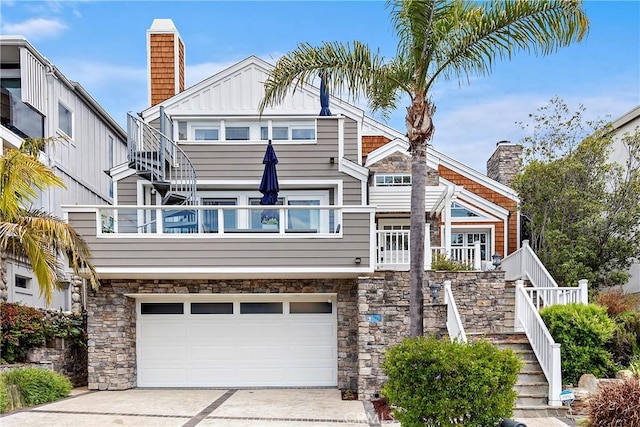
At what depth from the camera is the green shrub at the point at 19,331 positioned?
9.42 metres

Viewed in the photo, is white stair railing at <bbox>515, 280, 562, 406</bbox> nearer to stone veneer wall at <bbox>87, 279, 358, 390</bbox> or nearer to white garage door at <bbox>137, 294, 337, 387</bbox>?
stone veneer wall at <bbox>87, 279, 358, 390</bbox>

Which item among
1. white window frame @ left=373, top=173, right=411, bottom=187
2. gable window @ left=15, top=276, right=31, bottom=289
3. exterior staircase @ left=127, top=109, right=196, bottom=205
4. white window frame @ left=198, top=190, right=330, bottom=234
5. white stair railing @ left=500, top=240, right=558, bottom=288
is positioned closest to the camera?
exterior staircase @ left=127, top=109, right=196, bottom=205

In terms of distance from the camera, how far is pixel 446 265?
10.9m

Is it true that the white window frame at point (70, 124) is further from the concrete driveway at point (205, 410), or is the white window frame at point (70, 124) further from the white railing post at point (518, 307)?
the white railing post at point (518, 307)

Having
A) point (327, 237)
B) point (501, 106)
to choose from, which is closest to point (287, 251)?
point (327, 237)

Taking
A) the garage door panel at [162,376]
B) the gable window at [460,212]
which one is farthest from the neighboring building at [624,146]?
the garage door panel at [162,376]

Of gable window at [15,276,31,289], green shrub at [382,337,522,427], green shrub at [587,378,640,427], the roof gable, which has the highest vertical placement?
the roof gable

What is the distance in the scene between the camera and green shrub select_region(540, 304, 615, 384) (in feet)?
28.7

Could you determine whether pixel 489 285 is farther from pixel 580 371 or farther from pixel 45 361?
pixel 45 361

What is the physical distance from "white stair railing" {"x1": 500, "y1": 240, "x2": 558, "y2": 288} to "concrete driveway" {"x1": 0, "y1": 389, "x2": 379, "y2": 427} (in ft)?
17.2

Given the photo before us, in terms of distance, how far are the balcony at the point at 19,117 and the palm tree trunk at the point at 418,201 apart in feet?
33.1

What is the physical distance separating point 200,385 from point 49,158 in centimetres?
696

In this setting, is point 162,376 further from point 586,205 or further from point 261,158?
point 586,205

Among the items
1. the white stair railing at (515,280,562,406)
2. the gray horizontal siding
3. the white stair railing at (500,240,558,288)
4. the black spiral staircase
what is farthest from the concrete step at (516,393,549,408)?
the gray horizontal siding
